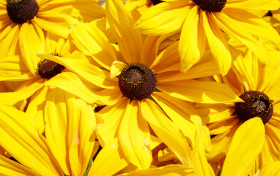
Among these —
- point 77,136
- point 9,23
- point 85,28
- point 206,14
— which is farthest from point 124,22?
point 9,23

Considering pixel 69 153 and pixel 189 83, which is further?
pixel 189 83

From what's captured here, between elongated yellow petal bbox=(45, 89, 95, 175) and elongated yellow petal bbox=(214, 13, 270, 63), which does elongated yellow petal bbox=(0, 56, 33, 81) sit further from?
elongated yellow petal bbox=(214, 13, 270, 63)

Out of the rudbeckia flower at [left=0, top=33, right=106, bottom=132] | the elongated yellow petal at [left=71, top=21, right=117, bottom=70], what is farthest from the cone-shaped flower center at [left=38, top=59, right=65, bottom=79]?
the elongated yellow petal at [left=71, top=21, right=117, bottom=70]

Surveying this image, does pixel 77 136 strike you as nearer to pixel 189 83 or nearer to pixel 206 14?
pixel 189 83

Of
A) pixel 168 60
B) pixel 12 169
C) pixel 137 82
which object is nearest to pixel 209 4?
pixel 168 60

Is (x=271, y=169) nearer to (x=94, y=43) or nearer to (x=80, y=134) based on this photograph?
(x=80, y=134)

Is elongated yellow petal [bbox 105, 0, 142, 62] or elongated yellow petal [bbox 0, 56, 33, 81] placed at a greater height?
elongated yellow petal [bbox 105, 0, 142, 62]
